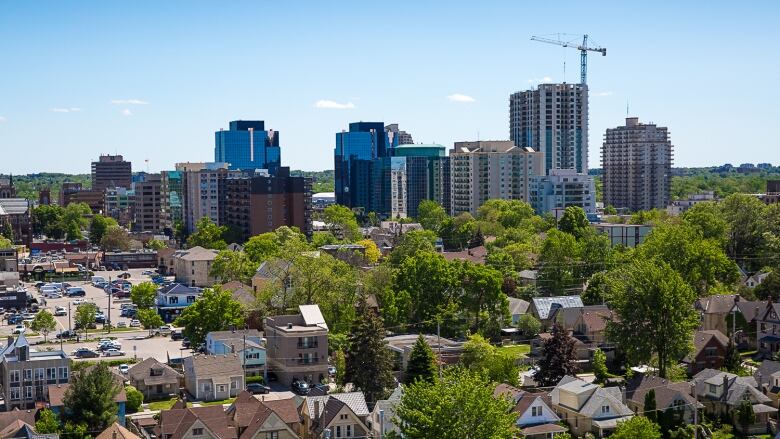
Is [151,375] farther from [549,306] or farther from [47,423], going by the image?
[549,306]

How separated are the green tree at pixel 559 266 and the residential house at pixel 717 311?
411 inches

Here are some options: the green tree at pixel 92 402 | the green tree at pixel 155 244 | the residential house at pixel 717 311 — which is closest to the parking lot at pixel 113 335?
the green tree at pixel 92 402

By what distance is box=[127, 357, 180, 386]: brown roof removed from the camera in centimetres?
3703

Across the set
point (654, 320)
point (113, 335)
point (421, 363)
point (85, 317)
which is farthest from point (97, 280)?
point (654, 320)

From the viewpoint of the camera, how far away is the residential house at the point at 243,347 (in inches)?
1574

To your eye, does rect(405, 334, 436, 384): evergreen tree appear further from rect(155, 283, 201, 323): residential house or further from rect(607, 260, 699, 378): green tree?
rect(155, 283, 201, 323): residential house

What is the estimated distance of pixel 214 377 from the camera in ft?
120

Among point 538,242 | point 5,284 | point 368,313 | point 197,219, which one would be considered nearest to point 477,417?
point 368,313

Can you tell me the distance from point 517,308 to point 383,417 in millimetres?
20394

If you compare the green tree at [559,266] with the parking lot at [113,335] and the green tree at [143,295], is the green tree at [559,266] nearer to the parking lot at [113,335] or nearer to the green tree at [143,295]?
the parking lot at [113,335]

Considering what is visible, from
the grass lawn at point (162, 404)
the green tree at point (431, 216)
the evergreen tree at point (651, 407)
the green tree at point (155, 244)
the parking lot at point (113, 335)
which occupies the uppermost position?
the green tree at point (431, 216)

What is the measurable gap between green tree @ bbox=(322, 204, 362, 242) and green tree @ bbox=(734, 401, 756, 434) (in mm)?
54019

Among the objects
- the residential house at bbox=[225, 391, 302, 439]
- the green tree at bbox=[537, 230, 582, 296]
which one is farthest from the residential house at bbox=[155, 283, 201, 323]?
the residential house at bbox=[225, 391, 302, 439]

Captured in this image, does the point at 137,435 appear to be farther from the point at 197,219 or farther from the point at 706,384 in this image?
the point at 197,219
